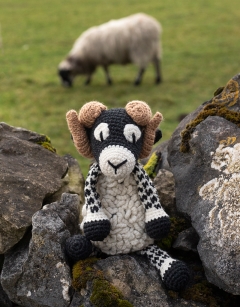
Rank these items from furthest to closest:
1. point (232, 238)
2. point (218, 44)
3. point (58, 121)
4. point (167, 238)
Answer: point (218, 44), point (58, 121), point (167, 238), point (232, 238)

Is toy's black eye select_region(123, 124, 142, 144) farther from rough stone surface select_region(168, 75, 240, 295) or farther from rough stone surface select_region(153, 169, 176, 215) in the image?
rough stone surface select_region(153, 169, 176, 215)

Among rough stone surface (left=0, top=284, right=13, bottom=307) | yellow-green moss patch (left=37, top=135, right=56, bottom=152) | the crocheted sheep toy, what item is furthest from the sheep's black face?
rough stone surface (left=0, top=284, right=13, bottom=307)

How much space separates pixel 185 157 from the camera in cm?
305

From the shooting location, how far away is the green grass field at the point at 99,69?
9.21 metres

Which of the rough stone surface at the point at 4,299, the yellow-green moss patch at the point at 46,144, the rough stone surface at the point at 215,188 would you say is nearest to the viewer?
the rough stone surface at the point at 215,188

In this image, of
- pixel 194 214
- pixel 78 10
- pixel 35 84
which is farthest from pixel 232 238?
pixel 78 10

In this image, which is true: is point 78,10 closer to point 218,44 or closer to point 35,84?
point 218,44

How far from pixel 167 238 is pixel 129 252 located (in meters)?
0.34

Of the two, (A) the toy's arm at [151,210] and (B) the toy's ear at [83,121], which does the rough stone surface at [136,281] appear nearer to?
(A) the toy's arm at [151,210]

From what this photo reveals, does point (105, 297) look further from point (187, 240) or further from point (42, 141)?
point (42, 141)

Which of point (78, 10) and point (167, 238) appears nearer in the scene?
point (167, 238)

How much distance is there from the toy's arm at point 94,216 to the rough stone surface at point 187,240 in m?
0.52

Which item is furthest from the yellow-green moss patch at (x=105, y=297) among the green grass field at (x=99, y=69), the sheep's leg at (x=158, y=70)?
the sheep's leg at (x=158, y=70)

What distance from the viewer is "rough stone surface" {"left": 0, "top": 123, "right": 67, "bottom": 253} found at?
2.79 metres
